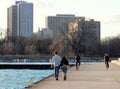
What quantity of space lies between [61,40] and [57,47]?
15.9ft

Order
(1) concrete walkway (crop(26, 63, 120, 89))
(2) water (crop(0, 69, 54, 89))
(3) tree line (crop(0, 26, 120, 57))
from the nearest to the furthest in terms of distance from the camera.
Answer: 1. (1) concrete walkway (crop(26, 63, 120, 89))
2. (2) water (crop(0, 69, 54, 89))
3. (3) tree line (crop(0, 26, 120, 57))

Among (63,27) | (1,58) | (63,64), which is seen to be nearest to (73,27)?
(63,27)

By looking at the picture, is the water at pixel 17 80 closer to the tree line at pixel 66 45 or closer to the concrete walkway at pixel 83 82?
the concrete walkway at pixel 83 82

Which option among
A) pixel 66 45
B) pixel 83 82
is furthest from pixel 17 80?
pixel 66 45

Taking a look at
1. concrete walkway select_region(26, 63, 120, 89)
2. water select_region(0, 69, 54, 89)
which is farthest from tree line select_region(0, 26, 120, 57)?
concrete walkway select_region(26, 63, 120, 89)

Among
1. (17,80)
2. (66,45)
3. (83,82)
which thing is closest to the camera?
(83,82)

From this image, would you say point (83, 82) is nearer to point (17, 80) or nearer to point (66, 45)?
point (17, 80)

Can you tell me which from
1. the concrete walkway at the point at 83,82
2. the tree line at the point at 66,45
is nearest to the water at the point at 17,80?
the concrete walkway at the point at 83,82

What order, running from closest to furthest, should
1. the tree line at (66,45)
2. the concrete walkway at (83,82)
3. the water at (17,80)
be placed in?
the concrete walkway at (83,82), the water at (17,80), the tree line at (66,45)

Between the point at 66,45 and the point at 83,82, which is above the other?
the point at 66,45

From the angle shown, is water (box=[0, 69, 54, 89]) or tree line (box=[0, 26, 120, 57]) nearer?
water (box=[0, 69, 54, 89])

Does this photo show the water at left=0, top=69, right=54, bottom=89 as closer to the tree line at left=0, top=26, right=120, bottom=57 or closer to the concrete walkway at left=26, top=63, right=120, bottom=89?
the concrete walkway at left=26, top=63, right=120, bottom=89

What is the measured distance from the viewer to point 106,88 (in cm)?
2333

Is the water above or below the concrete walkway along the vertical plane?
below
